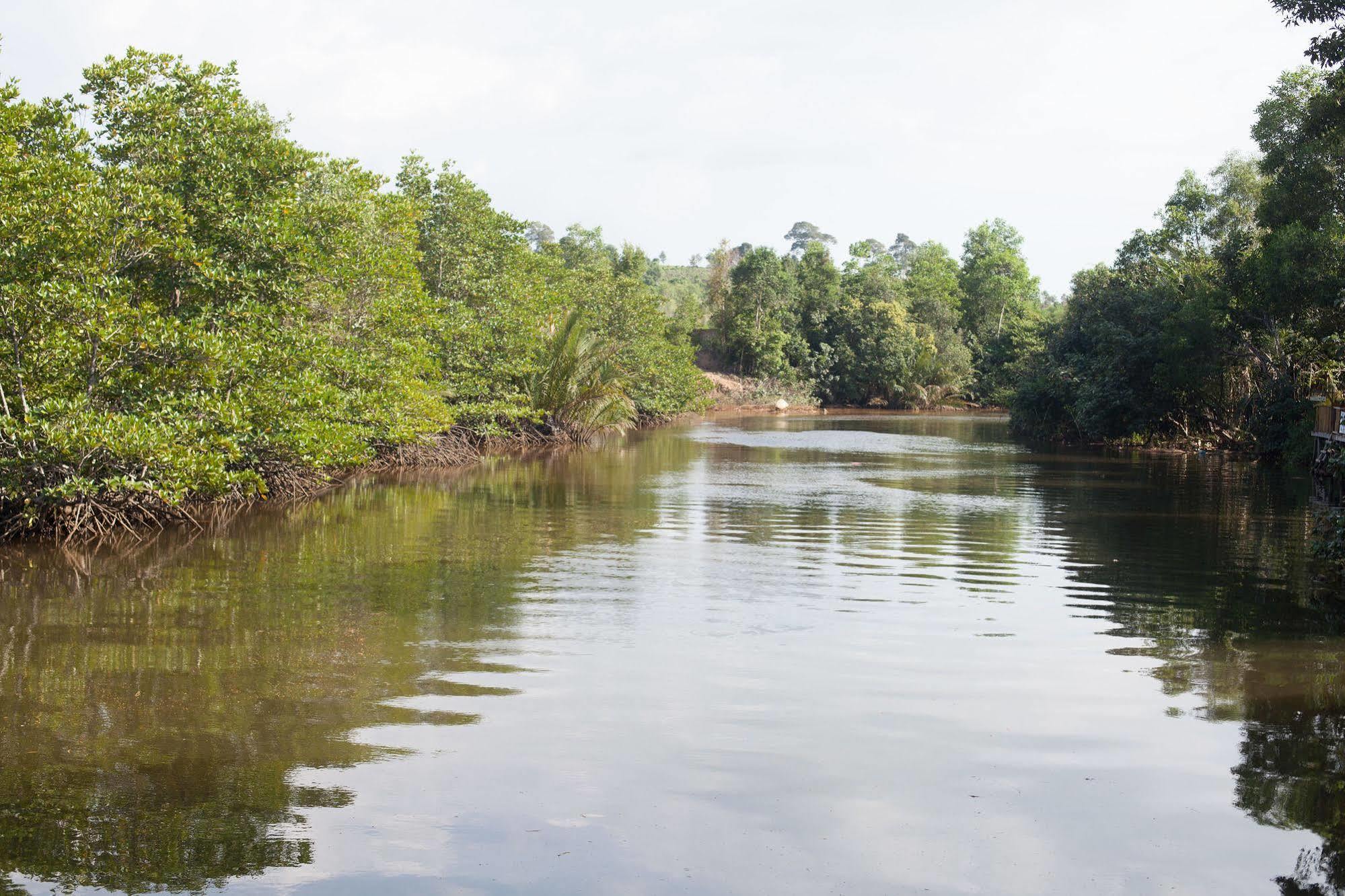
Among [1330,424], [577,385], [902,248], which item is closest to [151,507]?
[577,385]

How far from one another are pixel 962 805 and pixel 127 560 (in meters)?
10.1

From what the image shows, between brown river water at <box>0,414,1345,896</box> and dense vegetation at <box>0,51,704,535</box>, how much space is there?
1201 millimetres

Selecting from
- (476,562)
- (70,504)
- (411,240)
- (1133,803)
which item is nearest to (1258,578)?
(1133,803)

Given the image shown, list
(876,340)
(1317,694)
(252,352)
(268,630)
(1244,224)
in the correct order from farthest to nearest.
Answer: (876,340)
(1244,224)
(252,352)
(268,630)
(1317,694)

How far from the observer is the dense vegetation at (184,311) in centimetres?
1210

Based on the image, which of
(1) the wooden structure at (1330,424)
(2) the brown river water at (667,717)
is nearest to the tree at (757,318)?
(1) the wooden structure at (1330,424)

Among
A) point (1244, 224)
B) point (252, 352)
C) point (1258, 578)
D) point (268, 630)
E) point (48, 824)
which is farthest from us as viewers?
point (1244, 224)

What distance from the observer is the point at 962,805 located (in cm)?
568

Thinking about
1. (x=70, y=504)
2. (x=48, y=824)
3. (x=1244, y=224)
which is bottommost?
(x=48, y=824)

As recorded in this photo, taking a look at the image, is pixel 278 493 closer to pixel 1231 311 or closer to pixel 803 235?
pixel 1231 311

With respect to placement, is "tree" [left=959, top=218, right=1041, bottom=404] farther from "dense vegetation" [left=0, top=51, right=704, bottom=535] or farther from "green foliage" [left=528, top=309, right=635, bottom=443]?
"dense vegetation" [left=0, top=51, right=704, bottom=535]

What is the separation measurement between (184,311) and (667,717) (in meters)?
11.3

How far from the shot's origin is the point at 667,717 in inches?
277

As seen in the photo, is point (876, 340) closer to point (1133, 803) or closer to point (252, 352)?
point (252, 352)
